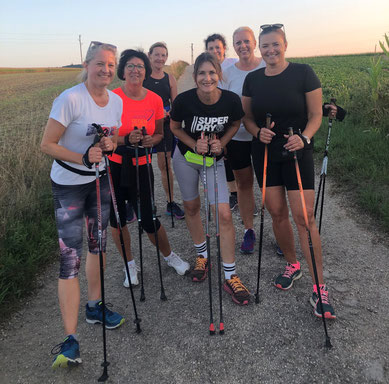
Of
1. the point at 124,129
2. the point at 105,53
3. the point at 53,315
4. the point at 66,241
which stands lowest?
the point at 53,315

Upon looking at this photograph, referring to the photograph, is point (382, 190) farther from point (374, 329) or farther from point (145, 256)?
point (145, 256)

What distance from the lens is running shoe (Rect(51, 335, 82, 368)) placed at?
2.50 m

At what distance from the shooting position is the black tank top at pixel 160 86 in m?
5.46

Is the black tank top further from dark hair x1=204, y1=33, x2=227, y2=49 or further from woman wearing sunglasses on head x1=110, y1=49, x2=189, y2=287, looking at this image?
woman wearing sunglasses on head x1=110, y1=49, x2=189, y2=287

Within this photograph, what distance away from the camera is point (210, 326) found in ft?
9.45

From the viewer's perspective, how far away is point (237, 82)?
4.04 meters

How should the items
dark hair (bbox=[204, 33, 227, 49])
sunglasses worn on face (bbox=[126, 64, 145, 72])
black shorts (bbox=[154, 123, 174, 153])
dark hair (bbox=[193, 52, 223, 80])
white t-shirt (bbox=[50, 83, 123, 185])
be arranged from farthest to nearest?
black shorts (bbox=[154, 123, 174, 153]), dark hair (bbox=[204, 33, 227, 49]), sunglasses worn on face (bbox=[126, 64, 145, 72]), dark hair (bbox=[193, 52, 223, 80]), white t-shirt (bbox=[50, 83, 123, 185])

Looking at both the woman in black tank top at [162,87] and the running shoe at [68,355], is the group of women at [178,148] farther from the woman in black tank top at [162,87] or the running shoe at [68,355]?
the woman in black tank top at [162,87]

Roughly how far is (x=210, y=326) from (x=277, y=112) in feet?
6.64

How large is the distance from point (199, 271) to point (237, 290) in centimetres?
57

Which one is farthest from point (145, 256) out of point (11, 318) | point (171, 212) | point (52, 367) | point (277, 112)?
point (277, 112)

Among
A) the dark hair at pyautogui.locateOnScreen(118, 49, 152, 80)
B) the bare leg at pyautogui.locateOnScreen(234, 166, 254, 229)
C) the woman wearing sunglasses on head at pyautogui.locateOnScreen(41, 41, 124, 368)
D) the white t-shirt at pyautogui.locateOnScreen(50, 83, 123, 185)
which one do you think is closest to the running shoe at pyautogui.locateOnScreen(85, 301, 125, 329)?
the woman wearing sunglasses on head at pyautogui.locateOnScreen(41, 41, 124, 368)

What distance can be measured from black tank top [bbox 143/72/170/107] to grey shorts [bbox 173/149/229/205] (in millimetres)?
2294

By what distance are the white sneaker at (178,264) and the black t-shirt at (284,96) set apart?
1.68 m
